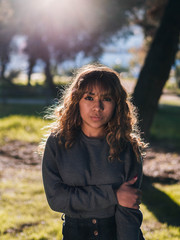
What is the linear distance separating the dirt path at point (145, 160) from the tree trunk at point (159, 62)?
6.26 ft

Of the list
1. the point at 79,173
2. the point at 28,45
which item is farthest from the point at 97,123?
the point at 28,45

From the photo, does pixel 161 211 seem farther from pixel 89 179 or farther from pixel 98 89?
pixel 98 89

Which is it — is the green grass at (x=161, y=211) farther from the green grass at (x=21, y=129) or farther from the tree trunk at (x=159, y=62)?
the green grass at (x=21, y=129)

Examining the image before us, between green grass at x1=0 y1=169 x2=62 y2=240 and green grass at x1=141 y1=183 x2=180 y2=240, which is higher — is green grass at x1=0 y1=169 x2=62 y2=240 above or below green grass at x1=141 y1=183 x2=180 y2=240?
below

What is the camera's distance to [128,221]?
6.43ft

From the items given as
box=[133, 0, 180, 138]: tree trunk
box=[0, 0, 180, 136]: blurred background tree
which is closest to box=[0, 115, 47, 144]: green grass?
box=[133, 0, 180, 138]: tree trunk

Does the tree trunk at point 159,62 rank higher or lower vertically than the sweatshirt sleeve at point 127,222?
higher

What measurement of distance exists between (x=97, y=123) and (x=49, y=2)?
1446cm

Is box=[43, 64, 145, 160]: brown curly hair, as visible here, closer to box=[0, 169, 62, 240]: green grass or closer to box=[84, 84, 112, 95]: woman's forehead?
box=[84, 84, 112, 95]: woman's forehead

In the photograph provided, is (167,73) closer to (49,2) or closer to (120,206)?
(120,206)

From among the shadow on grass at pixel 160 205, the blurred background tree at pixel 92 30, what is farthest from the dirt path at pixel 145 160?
the blurred background tree at pixel 92 30

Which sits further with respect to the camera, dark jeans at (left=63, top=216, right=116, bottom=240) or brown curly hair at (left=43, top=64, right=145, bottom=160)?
brown curly hair at (left=43, top=64, right=145, bottom=160)

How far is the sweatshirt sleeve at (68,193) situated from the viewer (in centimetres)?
193

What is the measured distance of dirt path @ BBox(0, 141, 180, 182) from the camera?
6.79 m
